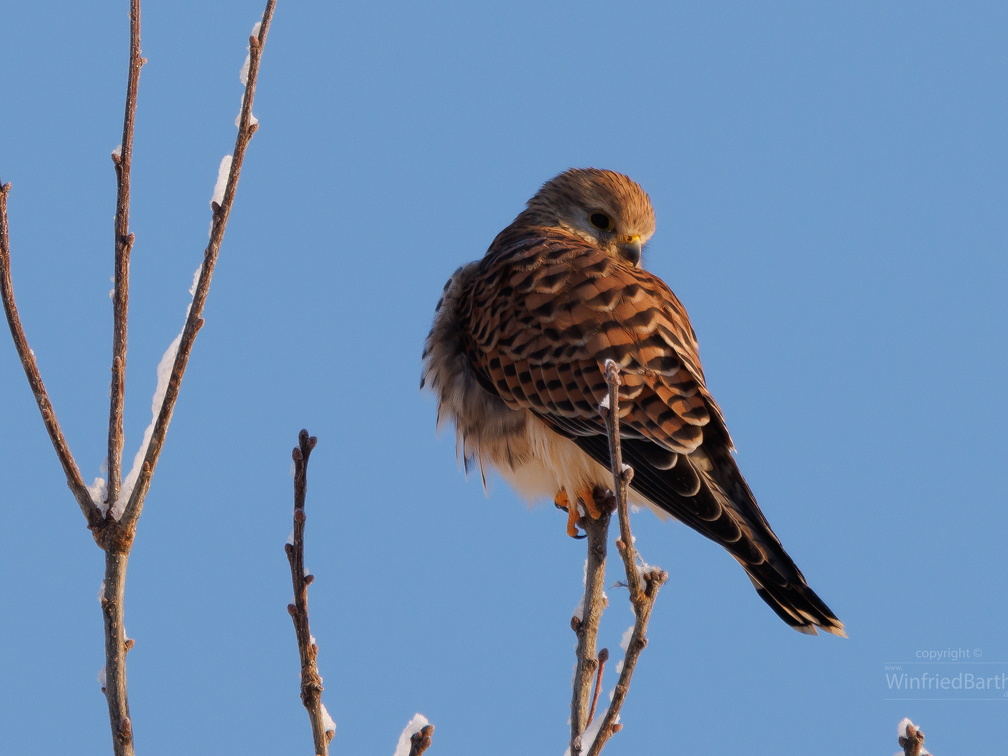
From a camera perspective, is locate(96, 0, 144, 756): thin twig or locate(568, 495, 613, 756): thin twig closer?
locate(96, 0, 144, 756): thin twig

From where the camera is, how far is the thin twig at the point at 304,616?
168cm

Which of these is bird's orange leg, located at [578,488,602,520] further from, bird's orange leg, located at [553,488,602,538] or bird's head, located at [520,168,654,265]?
bird's head, located at [520,168,654,265]

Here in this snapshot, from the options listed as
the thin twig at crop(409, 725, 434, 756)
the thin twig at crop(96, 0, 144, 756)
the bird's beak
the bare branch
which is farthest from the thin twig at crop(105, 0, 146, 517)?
the bird's beak

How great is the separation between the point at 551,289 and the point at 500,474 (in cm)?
58

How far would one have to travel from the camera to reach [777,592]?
2.68 meters

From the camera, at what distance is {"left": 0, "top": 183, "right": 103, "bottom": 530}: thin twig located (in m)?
1.70

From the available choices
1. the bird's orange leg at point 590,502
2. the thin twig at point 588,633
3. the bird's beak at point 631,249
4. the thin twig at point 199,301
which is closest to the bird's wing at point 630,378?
the bird's orange leg at point 590,502

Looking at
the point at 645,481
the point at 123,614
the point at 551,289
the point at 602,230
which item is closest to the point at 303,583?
the point at 123,614

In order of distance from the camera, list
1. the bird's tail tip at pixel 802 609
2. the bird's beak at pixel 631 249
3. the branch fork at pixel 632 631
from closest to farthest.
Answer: the branch fork at pixel 632 631, the bird's tail tip at pixel 802 609, the bird's beak at pixel 631 249

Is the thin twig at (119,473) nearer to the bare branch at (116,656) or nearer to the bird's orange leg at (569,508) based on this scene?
the bare branch at (116,656)

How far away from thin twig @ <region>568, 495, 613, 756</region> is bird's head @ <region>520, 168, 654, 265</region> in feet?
5.93

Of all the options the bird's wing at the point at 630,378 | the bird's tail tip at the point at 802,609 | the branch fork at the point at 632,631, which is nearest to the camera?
the branch fork at the point at 632,631

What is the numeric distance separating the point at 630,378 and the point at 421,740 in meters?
1.61

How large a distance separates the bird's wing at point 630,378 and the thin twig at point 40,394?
1.47 m
